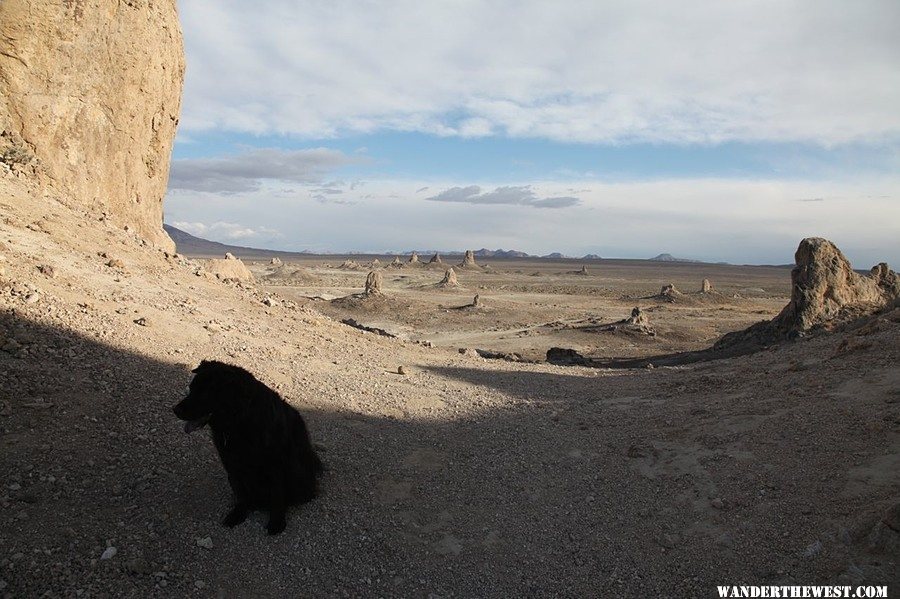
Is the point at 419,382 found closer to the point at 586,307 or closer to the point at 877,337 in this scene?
the point at 877,337

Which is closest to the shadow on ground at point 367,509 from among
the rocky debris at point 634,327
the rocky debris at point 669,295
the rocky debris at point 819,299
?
the rocky debris at point 819,299

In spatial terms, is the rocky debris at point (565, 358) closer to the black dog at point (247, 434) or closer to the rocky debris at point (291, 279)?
the black dog at point (247, 434)

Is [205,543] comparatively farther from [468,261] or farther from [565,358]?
[468,261]

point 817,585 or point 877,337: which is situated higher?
point 877,337

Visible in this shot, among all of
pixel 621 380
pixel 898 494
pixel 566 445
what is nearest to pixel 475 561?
pixel 566 445

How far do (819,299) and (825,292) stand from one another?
34 cm

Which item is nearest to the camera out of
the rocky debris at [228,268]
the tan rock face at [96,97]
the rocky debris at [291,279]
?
the tan rock face at [96,97]

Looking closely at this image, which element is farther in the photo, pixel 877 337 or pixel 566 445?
pixel 877 337

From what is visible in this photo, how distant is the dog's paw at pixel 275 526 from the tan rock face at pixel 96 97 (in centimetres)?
1095

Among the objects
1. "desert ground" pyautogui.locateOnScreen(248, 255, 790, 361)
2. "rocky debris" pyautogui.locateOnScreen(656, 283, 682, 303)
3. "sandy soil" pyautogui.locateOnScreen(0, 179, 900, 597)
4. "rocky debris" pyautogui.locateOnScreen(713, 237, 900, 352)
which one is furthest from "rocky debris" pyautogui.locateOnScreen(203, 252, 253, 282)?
"rocky debris" pyautogui.locateOnScreen(656, 283, 682, 303)

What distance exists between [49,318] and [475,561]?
5.67 metres

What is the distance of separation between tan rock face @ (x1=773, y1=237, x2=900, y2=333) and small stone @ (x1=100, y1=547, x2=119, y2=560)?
16236 mm

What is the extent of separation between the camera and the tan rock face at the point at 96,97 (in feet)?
39.4

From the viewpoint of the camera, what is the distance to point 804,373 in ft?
29.5
